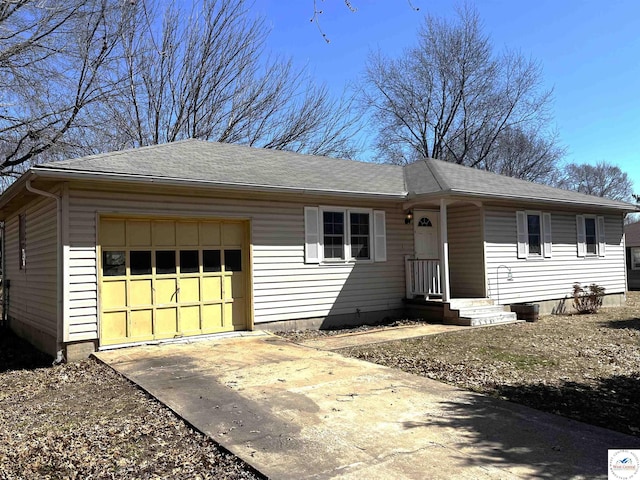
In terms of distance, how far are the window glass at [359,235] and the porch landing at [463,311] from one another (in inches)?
69.4

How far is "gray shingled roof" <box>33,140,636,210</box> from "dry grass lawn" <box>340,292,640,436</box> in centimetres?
347

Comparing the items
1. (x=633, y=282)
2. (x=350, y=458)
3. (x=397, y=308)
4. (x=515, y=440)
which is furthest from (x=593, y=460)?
(x=633, y=282)

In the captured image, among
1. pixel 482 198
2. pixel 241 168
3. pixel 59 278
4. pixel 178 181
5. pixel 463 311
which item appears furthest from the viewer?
pixel 482 198

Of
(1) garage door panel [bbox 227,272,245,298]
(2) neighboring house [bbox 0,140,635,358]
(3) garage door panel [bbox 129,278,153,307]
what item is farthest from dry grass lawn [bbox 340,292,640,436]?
(3) garage door panel [bbox 129,278,153,307]

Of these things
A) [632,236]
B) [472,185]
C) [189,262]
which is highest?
[472,185]

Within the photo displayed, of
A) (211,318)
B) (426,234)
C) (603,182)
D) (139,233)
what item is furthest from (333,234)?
(603,182)

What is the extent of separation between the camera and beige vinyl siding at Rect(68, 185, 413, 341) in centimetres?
A: 820

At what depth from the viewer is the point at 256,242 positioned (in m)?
10.1

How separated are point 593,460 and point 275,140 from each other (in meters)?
21.3

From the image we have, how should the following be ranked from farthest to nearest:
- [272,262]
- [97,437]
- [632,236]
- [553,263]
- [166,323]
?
[632,236] → [553,263] → [272,262] → [166,323] → [97,437]

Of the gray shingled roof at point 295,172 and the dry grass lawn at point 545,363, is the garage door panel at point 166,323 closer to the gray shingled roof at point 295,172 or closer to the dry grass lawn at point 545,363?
the gray shingled roof at point 295,172

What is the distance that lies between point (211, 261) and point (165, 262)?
0.92 metres

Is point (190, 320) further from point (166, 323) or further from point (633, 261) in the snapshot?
point (633, 261)

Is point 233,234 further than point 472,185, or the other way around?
point 472,185
